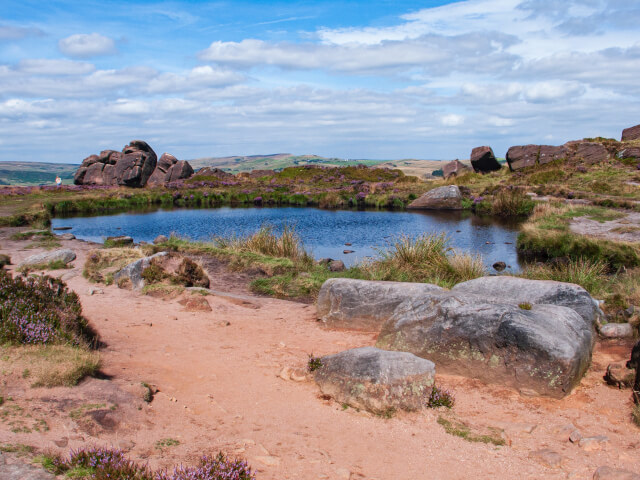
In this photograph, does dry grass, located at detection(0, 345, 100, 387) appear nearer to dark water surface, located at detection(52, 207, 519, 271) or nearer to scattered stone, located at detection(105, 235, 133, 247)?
dark water surface, located at detection(52, 207, 519, 271)

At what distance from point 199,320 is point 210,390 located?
12.5 feet

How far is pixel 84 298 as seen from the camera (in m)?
11.9

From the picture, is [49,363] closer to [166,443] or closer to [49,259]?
[166,443]

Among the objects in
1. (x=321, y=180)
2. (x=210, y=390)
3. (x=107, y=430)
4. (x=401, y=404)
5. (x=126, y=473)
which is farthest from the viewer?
(x=321, y=180)

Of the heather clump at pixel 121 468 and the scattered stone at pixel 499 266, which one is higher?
the heather clump at pixel 121 468

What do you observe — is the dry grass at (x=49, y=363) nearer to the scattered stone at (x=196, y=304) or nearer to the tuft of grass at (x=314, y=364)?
the tuft of grass at (x=314, y=364)

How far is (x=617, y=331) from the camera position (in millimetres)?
9180

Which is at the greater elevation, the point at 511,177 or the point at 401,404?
the point at 511,177

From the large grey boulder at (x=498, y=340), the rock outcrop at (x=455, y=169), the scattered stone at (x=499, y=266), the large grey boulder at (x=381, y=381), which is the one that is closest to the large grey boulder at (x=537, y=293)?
the large grey boulder at (x=498, y=340)

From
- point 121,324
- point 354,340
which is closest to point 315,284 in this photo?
point 354,340

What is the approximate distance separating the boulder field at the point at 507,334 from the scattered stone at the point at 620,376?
34 cm

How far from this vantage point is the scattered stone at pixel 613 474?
4.79 m

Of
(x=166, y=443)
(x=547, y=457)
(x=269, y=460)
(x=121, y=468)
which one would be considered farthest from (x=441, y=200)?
(x=121, y=468)

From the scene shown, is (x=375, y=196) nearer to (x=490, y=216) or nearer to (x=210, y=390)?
(x=490, y=216)
